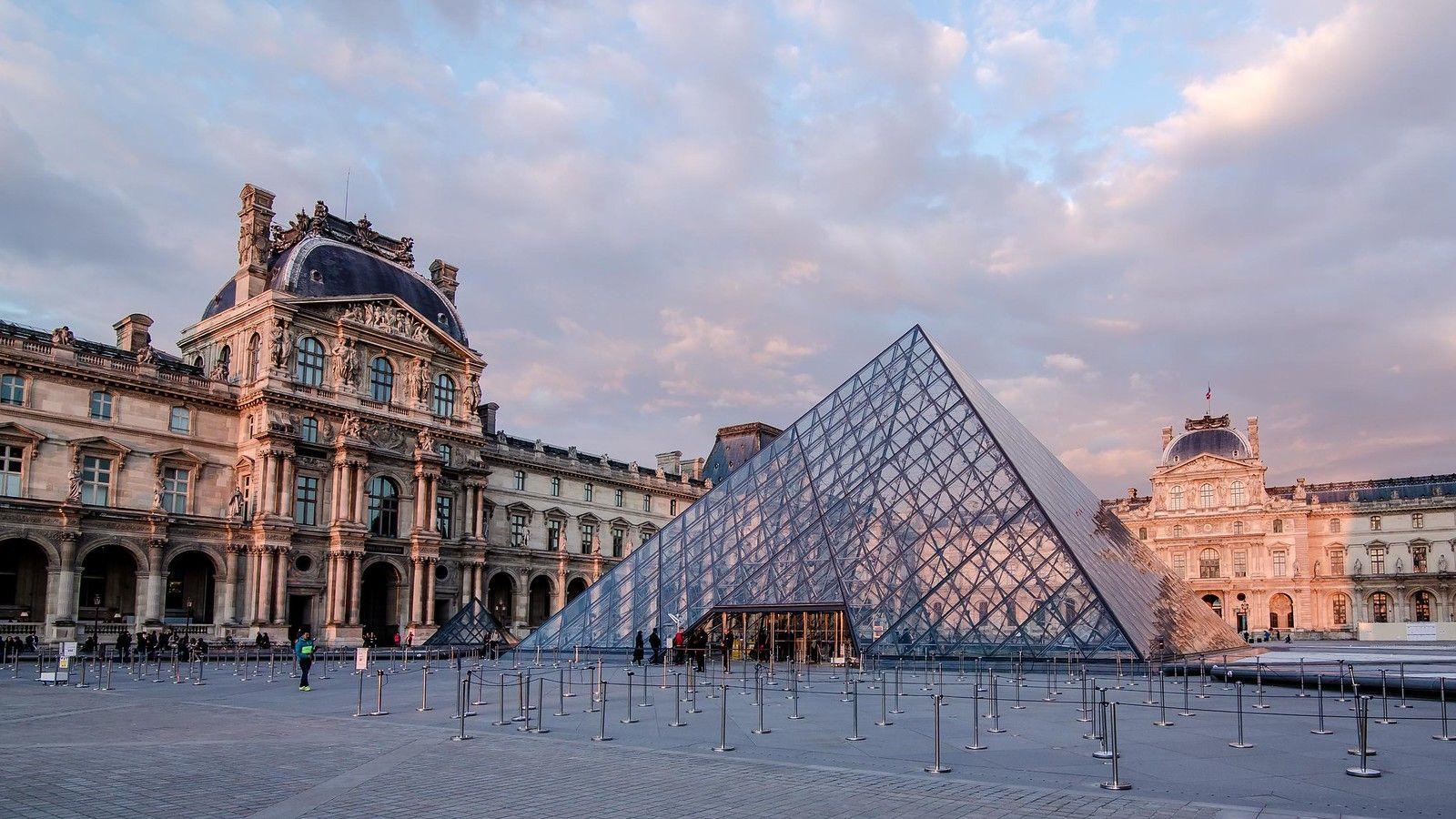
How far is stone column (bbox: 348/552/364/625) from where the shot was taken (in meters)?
39.6

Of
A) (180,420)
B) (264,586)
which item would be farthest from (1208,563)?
(180,420)

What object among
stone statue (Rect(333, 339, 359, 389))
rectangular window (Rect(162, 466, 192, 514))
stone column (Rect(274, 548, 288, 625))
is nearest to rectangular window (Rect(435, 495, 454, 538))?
stone statue (Rect(333, 339, 359, 389))

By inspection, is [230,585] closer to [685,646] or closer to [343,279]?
[343,279]

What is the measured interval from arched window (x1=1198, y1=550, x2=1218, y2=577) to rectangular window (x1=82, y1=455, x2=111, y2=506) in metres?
63.4

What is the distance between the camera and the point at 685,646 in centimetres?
2366

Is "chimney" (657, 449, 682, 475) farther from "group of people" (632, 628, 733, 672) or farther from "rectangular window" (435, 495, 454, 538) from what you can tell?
"group of people" (632, 628, 733, 672)

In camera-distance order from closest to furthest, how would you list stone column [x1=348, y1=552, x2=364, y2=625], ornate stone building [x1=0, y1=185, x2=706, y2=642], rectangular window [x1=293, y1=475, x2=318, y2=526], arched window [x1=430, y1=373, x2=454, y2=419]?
ornate stone building [x1=0, y1=185, x2=706, y2=642]
rectangular window [x1=293, y1=475, x2=318, y2=526]
stone column [x1=348, y1=552, x2=364, y2=625]
arched window [x1=430, y1=373, x2=454, y2=419]

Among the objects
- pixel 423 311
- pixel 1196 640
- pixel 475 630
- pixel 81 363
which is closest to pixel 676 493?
pixel 423 311

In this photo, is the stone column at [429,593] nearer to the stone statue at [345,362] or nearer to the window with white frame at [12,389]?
the stone statue at [345,362]

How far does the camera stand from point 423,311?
45.7 m

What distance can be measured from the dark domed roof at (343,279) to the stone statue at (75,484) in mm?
9157

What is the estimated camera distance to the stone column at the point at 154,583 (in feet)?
113

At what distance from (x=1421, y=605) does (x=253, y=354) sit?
66.7m

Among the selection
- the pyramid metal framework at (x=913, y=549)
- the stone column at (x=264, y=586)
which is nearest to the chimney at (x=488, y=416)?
the stone column at (x=264, y=586)
